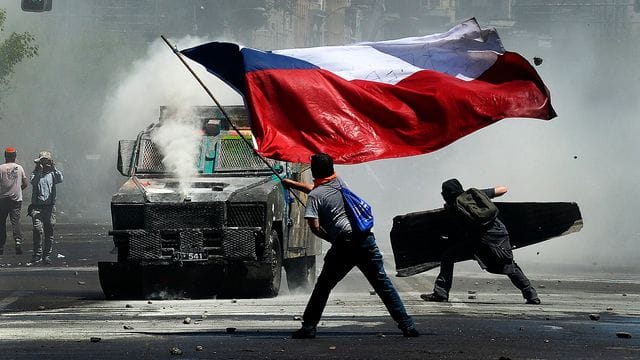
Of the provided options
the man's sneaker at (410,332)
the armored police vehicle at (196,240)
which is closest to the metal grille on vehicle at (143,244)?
the armored police vehicle at (196,240)

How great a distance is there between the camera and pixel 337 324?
13.5 meters

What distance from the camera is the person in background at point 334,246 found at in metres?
11.9

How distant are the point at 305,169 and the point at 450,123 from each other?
534 centimetres

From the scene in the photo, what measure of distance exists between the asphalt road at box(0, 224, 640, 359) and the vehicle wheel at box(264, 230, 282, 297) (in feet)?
0.59

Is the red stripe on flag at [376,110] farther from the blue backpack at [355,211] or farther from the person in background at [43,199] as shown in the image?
the person in background at [43,199]

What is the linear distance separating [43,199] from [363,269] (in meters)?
13.0

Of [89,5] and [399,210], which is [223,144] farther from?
[89,5]

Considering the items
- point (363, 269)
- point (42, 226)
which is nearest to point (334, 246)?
point (363, 269)

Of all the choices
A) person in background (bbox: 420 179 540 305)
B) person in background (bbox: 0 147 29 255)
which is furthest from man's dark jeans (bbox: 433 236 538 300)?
person in background (bbox: 0 147 29 255)

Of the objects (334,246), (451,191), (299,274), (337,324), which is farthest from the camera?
(299,274)

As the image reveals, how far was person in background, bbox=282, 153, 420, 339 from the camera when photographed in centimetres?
1195

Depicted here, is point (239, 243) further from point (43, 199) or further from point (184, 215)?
point (43, 199)

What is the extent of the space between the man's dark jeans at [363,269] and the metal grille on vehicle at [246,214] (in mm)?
4360

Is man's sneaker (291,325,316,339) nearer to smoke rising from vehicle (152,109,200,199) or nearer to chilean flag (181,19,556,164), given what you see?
chilean flag (181,19,556,164)
